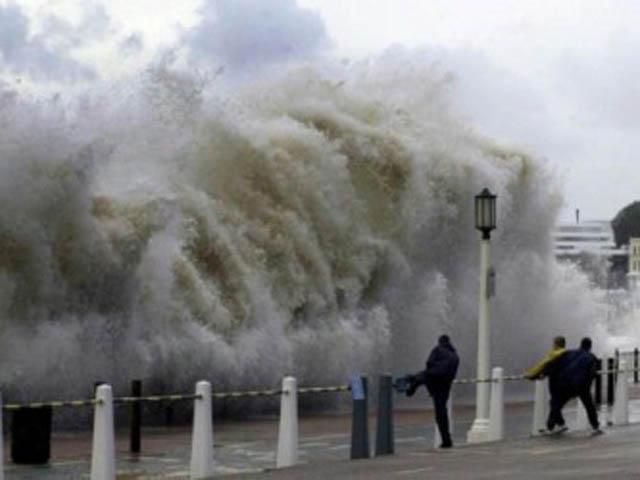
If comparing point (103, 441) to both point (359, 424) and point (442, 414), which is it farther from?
point (442, 414)

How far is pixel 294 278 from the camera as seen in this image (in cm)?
3981

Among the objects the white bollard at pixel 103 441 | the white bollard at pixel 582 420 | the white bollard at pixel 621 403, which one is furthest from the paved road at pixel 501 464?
the white bollard at pixel 621 403

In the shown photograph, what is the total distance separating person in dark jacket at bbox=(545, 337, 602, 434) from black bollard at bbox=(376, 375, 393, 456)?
16.3ft

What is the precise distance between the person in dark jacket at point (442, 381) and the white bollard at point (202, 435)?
219 inches

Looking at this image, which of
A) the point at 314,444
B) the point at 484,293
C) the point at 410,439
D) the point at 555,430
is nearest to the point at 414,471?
the point at 314,444

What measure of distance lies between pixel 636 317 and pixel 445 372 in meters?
84.9

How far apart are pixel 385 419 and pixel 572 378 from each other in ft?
18.0

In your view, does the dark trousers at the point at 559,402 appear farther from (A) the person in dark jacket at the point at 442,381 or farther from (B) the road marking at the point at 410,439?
(A) the person in dark jacket at the point at 442,381

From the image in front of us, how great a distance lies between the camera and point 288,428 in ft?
70.9

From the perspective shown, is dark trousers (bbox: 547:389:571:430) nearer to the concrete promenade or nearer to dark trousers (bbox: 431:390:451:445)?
the concrete promenade

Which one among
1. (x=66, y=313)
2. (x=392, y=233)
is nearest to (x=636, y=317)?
(x=392, y=233)

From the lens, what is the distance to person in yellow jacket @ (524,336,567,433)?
27984mm

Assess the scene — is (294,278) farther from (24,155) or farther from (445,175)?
(24,155)

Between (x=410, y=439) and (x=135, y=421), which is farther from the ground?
(x=135, y=421)
